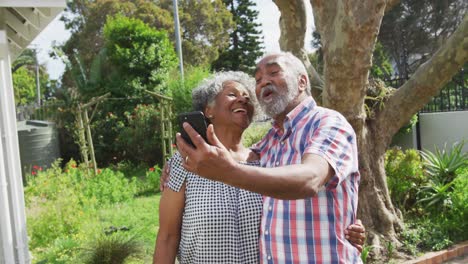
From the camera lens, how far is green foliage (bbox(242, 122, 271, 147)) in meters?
9.31

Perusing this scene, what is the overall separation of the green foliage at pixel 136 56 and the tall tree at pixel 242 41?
57.5ft

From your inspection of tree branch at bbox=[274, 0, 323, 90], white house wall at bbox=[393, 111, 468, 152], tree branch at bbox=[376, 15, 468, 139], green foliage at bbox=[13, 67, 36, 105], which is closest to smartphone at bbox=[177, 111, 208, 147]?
tree branch at bbox=[274, 0, 323, 90]

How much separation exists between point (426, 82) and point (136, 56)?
40.0ft

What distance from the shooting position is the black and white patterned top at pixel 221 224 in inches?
87.3

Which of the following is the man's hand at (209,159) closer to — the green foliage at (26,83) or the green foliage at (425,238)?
the green foliage at (425,238)

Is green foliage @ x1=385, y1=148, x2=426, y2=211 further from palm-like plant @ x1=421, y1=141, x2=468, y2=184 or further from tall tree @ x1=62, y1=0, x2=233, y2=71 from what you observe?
tall tree @ x1=62, y1=0, x2=233, y2=71

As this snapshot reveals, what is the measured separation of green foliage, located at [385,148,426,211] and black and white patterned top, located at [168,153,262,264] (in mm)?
4616

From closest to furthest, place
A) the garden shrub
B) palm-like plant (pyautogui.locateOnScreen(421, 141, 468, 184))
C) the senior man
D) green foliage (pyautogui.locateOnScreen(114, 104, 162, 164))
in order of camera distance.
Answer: the senior man → the garden shrub → palm-like plant (pyautogui.locateOnScreen(421, 141, 468, 184)) → green foliage (pyautogui.locateOnScreen(114, 104, 162, 164))

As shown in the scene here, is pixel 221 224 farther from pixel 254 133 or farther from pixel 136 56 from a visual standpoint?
pixel 136 56

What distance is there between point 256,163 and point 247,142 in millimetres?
7015

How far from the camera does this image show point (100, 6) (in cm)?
2891

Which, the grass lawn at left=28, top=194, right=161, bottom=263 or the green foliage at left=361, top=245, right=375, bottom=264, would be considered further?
the green foliage at left=361, top=245, right=375, bottom=264

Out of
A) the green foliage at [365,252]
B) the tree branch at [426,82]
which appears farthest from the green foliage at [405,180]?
the green foliage at [365,252]

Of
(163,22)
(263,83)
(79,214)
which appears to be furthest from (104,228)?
(163,22)
